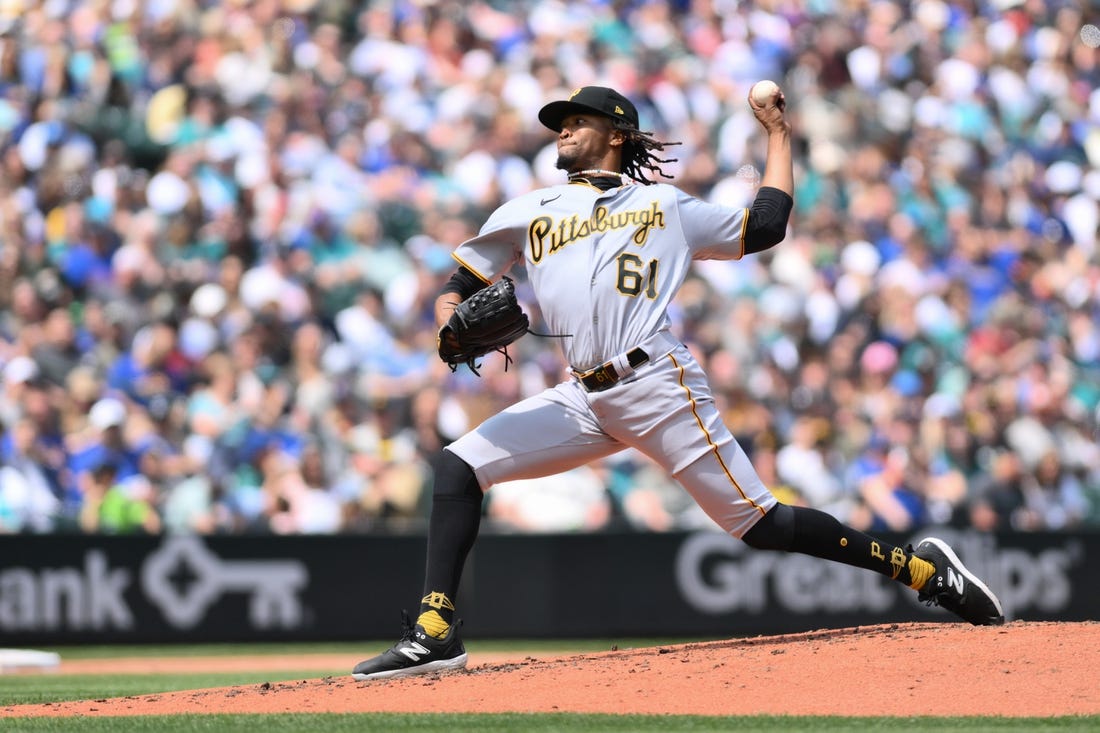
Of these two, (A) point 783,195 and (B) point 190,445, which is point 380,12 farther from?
(A) point 783,195

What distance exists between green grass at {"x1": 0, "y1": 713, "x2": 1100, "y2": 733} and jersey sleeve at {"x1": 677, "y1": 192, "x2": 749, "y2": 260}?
1714mm

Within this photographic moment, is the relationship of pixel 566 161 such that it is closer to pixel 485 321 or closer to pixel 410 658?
pixel 485 321

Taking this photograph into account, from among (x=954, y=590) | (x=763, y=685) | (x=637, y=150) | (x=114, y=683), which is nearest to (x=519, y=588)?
(x=114, y=683)

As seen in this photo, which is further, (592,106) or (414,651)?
(592,106)

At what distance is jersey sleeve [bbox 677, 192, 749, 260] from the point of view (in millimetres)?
6035

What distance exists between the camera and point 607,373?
19.3ft

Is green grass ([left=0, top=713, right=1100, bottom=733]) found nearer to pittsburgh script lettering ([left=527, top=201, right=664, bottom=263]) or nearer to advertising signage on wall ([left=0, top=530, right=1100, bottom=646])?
pittsburgh script lettering ([left=527, top=201, right=664, bottom=263])

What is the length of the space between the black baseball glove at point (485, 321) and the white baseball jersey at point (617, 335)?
5.6 inches

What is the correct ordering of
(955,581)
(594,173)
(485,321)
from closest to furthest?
(485,321)
(594,173)
(955,581)

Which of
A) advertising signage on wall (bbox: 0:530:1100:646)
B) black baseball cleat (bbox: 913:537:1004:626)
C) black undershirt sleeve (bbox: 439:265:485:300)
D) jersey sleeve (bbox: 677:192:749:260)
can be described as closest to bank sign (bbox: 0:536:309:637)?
advertising signage on wall (bbox: 0:530:1100:646)

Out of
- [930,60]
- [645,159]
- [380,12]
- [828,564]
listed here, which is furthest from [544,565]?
[930,60]

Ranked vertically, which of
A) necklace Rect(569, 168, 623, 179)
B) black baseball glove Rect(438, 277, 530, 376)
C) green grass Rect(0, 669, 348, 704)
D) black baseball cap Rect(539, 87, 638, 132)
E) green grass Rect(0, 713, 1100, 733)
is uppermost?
black baseball cap Rect(539, 87, 638, 132)

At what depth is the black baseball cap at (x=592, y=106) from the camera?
612 cm

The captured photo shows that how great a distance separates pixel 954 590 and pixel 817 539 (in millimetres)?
663
